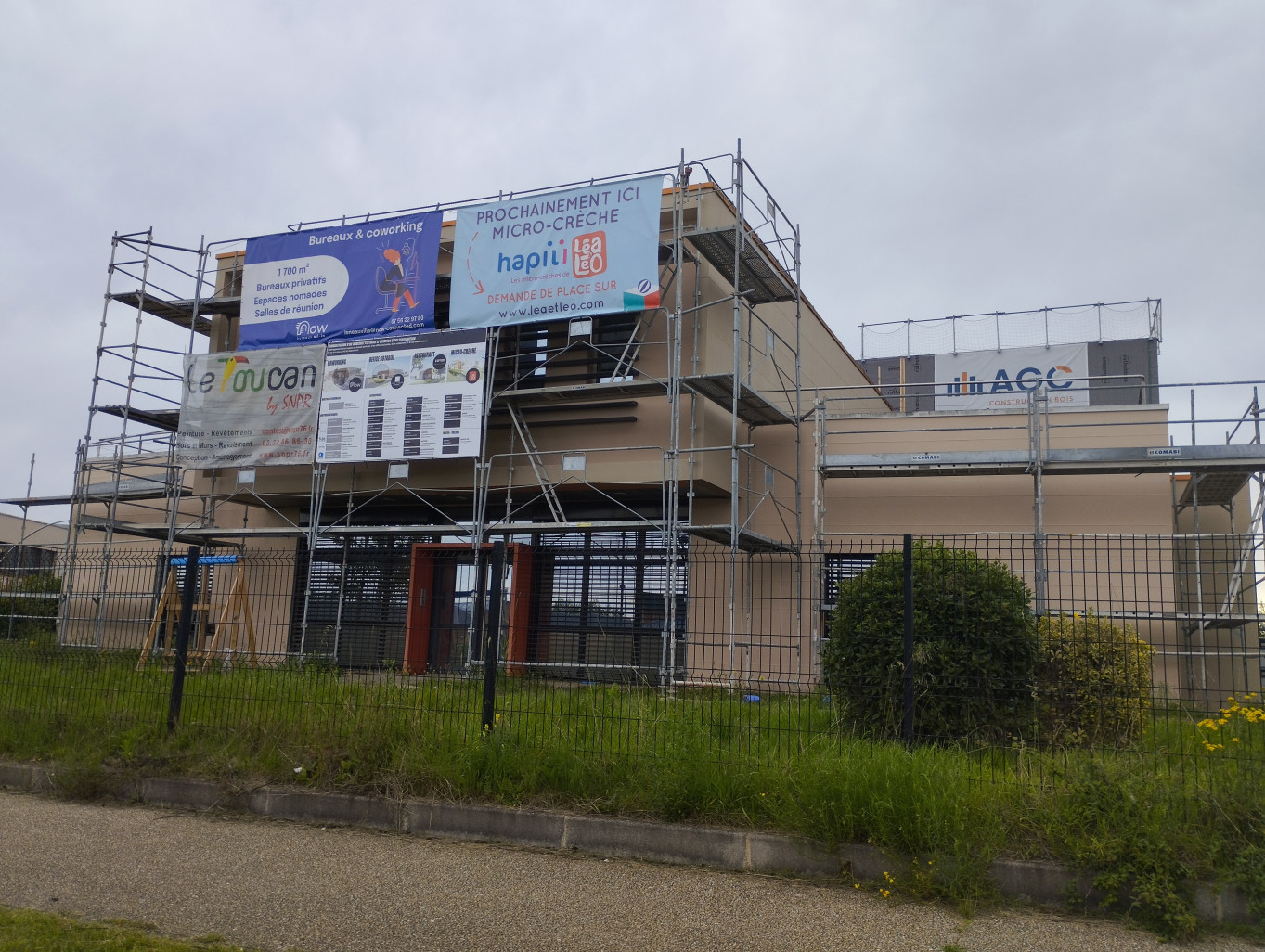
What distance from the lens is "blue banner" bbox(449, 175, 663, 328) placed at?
14.2 m

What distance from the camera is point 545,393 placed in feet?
47.8

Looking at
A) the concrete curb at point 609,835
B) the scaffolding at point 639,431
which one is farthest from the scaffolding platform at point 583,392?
the concrete curb at point 609,835

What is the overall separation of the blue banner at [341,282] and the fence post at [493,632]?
9018mm

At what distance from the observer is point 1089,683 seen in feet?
22.0

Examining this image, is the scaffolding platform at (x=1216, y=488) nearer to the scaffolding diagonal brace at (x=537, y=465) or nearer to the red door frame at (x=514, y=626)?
the scaffolding diagonal brace at (x=537, y=465)

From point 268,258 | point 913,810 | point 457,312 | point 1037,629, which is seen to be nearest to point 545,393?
point 457,312

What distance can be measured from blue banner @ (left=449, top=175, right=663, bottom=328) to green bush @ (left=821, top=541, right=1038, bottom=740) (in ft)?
25.5

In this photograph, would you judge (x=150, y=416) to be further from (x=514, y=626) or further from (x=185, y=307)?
(x=514, y=626)

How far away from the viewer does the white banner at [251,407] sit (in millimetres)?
15719

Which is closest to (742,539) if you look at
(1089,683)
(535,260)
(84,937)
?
(535,260)

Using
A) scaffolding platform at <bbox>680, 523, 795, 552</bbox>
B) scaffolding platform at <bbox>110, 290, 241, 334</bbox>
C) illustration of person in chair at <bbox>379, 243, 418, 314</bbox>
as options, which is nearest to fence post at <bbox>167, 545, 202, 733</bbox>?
scaffolding platform at <bbox>680, 523, 795, 552</bbox>

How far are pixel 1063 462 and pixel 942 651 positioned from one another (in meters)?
7.55

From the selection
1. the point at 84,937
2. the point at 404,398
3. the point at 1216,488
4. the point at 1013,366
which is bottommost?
the point at 84,937

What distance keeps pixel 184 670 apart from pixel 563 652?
3044 mm
